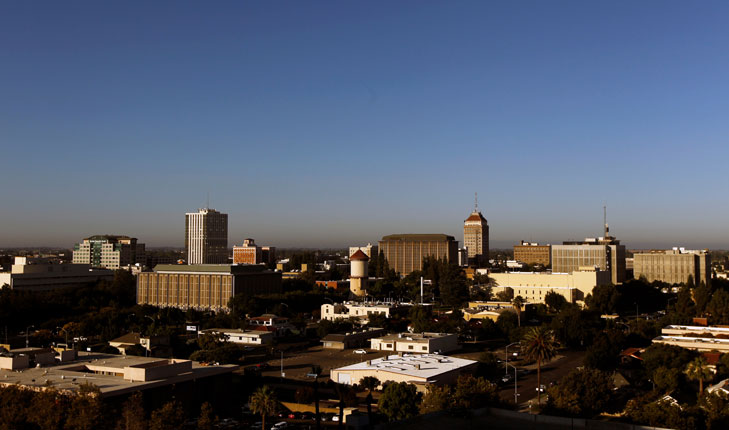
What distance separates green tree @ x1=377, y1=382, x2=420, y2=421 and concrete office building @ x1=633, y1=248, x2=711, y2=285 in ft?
366

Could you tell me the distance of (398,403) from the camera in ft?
117

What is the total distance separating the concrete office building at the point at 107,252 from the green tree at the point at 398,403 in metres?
→ 149

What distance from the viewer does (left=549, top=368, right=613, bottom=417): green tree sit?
1363 inches

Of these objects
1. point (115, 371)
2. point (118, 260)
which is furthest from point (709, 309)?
point (118, 260)

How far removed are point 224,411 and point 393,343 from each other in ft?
78.5

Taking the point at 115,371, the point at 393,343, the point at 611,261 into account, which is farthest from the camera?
the point at 611,261

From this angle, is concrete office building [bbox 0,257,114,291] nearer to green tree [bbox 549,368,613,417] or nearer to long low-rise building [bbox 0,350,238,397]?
long low-rise building [bbox 0,350,238,397]

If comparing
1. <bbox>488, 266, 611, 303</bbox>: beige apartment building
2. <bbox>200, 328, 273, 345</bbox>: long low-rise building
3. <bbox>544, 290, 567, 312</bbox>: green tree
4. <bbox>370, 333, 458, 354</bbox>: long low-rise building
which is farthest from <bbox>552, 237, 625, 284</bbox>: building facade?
<bbox>200, 328, 273, 345</bbox>: long low-rise building

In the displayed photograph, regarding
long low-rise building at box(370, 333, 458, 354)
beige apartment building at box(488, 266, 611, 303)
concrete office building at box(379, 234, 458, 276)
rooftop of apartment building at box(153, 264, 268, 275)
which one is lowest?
long low-rise building at box(370, 333, 458, 354)

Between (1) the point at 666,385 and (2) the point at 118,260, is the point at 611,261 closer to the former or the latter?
(1) the point at 666,385

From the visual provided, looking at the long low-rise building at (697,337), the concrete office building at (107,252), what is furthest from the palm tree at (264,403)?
the concrete office building at (107,252)

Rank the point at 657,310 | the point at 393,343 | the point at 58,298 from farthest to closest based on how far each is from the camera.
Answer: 1. the point at 657,310
2. the point at 58,298
3. the point at 393,343

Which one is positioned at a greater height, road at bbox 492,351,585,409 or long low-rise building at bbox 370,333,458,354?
long low-rise building at bbox 370,333,458,354

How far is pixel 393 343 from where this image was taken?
6125cm
